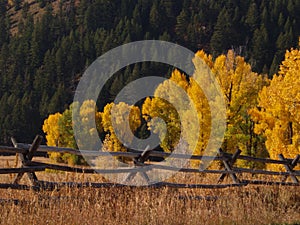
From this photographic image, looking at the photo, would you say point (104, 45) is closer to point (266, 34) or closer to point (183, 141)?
point (266, 34)

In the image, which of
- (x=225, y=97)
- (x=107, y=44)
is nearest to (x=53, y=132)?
(x=225, y=97)

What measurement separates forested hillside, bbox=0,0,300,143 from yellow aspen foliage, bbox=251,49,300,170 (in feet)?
336

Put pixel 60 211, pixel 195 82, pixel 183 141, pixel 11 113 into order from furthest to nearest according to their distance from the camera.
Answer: pixel 11 113 < pixel 183 141 < pixel 195 82 < pixel 60 211

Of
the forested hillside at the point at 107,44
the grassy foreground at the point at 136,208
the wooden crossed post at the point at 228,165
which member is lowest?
the grassy foreground at the point at 136,208

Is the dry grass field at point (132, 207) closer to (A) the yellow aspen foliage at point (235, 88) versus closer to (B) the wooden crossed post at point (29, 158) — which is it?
(B) the wooden crossed post at point (29, 158)

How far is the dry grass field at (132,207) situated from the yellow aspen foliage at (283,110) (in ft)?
23.7

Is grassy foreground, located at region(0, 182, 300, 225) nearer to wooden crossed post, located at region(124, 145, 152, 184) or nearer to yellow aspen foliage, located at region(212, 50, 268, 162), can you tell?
wooden crossed post, located at region(124, 145, 152, 184)

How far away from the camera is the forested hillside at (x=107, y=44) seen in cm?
13650

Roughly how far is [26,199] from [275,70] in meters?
122

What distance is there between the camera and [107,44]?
169750 millimetres

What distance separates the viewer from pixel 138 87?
105500mm

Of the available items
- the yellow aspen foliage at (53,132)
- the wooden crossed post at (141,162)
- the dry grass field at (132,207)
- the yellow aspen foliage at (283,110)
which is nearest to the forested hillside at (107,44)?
the yellow aspen foliage at (53,132)

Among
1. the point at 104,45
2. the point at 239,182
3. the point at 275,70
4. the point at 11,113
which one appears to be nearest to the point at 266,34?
the point at 275,70

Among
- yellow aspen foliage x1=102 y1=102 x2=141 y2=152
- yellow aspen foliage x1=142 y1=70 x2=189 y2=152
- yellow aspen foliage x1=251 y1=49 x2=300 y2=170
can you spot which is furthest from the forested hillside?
yellow aspen foliage x1=251 y1=49 x2=300 y2=170
